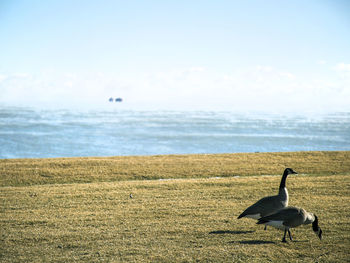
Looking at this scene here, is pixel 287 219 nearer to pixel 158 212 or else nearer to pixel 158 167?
pixel 158 212

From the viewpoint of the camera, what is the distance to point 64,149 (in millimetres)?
42375

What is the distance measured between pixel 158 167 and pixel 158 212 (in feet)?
26.0

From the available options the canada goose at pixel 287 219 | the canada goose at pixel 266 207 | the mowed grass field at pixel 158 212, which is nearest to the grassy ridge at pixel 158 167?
the mowed grass field at pixel 158 212

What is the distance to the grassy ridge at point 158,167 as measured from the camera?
1584 centimetres

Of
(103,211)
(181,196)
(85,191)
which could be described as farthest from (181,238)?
(85,191)

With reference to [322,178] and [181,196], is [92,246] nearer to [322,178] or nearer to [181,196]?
[181,196]

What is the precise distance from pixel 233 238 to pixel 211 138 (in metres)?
47.9

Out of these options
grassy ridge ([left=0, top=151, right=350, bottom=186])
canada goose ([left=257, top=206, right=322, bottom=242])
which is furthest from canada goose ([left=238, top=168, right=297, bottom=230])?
grassy ridge ([left=0, top=151, right=350, bottom=186])

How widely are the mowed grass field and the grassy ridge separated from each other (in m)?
0.05

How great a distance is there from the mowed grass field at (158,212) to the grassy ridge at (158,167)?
0.05m

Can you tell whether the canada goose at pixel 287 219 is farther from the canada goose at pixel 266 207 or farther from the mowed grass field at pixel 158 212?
the mowed grass field at pixel 158 212

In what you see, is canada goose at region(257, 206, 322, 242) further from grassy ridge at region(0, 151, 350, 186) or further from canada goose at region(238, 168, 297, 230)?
grassy ridge at region(0, 151, 350, 186)

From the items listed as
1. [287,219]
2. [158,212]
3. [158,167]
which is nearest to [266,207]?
[287,219]

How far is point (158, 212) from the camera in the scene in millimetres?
9672
